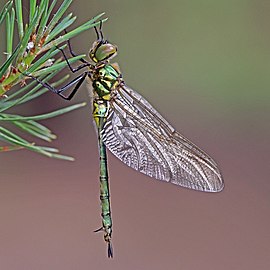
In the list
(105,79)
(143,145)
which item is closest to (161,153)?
(143,145)

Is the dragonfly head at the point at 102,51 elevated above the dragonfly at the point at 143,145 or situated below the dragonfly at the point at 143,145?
above

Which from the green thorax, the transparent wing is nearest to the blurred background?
the transparent wing

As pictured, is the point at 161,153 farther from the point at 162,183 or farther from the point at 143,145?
the point at 162,183

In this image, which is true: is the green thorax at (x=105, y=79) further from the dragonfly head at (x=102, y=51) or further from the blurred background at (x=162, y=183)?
the blurred background at (x=162, y=183)

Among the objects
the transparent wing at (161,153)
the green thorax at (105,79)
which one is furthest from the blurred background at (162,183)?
the green thorax at (105,79)

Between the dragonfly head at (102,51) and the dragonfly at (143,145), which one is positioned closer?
the dragonfly head at (102,51)

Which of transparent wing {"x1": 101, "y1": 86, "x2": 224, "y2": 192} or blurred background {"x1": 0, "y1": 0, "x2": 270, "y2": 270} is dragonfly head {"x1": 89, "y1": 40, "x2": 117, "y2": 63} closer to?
transparent wing {"x1": 101, "y1": 86, "x2": 224, "y2": 192}
